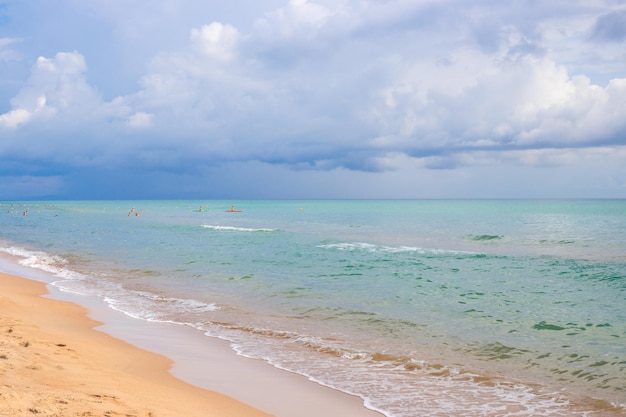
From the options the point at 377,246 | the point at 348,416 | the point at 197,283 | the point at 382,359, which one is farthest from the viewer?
the point at 377,246

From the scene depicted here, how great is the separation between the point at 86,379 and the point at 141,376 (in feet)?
3.84

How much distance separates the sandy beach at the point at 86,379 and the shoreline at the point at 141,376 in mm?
14

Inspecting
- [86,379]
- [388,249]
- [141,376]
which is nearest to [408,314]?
[141,376]

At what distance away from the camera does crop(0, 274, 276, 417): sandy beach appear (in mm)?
6450

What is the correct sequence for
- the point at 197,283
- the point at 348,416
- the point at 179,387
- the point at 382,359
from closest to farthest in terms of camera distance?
the point at 348,416 → the point at 179,387 → the point at 382,359 → the point at 197,283

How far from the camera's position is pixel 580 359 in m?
11.2

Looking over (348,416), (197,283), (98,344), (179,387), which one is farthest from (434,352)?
(197,283)

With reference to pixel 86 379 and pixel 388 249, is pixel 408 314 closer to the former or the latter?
pixel 86 379

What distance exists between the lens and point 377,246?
40375 mm

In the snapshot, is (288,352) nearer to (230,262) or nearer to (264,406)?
(264,406)

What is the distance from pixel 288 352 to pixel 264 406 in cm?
373

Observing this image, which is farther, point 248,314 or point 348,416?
point 248,314

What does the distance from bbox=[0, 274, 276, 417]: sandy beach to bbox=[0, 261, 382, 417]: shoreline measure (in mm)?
14

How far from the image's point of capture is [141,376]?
9.03 meters
